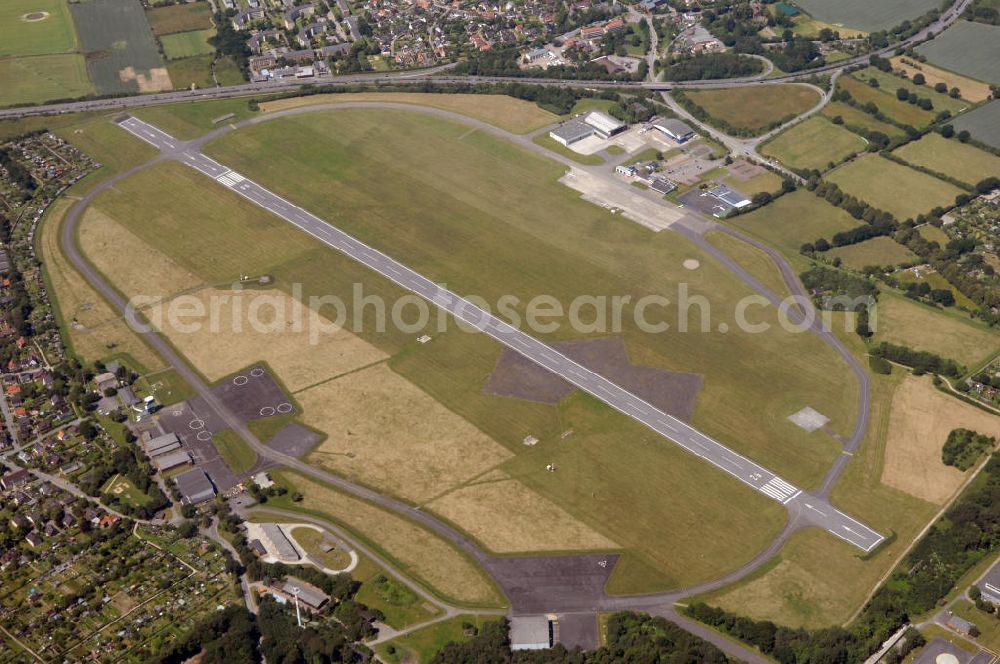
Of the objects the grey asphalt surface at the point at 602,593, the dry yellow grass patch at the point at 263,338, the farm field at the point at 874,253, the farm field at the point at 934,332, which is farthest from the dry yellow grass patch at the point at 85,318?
the farm field at the point at 874,253

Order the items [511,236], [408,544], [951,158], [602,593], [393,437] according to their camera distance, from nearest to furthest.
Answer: [602,593]
[408,544]
[393,437]
[511,236]
[951,158]

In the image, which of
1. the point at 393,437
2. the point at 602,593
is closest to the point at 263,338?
the point at 393,437

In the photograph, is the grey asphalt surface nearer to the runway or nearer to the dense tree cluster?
the dense tree cluster

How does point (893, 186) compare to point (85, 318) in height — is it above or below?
above

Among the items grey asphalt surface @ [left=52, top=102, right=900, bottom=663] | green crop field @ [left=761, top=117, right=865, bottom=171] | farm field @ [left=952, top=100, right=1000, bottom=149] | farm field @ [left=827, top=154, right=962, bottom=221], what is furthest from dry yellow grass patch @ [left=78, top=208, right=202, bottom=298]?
farm field @ [left=952, top=100, right=1000, bottom=149]

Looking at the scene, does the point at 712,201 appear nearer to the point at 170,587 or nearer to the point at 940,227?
the point at 940,227

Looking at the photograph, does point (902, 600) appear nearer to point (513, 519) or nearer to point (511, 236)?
point (513, 519)

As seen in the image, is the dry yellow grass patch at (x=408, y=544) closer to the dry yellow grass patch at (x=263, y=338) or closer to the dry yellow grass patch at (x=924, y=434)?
the dry yellow grass patch at (x=263, y=338)
